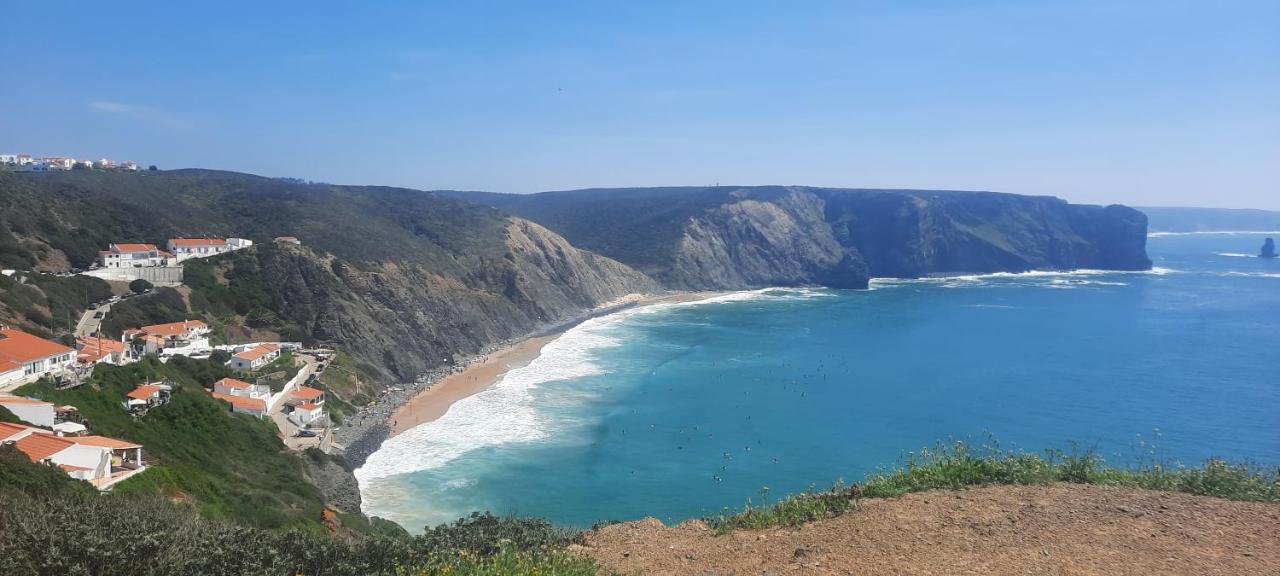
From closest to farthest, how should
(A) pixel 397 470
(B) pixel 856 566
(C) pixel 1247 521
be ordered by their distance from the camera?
(B) pixel 856 566 → (C) pixel 1247 521 → (A) pixel 397 470

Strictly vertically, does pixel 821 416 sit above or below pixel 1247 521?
below

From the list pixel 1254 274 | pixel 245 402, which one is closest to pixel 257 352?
pixel 245 402

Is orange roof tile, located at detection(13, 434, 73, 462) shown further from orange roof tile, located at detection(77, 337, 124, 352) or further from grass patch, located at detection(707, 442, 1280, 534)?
orange roof tile, located at detection(77, 337, 124, 352)

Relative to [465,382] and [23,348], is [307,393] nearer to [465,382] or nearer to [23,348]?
[23,348]

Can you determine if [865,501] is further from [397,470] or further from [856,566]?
[397,470]

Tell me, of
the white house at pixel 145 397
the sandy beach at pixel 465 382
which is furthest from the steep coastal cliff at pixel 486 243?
the white house at pixel 145 397

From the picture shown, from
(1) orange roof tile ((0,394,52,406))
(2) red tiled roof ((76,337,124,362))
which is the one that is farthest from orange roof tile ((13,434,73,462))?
(2) red tiled roof ((76,337,124,362))

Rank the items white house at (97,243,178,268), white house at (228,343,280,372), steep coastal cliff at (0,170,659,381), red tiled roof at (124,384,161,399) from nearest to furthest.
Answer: red tiled roof at (124,384,161,399), white house at (228,343,280,372), white house at (97,243,178,268), steep coastal cliff at (0,170,659,381)

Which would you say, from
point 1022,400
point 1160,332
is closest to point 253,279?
point 1022,400
